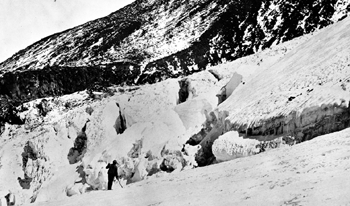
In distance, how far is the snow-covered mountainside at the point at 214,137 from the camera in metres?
11.9

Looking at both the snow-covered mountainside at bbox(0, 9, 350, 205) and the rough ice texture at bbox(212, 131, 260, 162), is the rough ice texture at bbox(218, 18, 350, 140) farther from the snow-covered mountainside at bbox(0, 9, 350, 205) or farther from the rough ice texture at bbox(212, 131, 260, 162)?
the rough ice texture at bbox(212, 131, 260, 162)

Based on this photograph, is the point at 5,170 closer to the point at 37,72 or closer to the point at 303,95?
the point at 303,95

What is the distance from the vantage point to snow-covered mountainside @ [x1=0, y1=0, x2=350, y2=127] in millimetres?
107375

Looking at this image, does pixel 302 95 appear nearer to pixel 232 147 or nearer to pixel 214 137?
pixel 232 147

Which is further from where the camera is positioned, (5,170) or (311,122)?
(5,170)

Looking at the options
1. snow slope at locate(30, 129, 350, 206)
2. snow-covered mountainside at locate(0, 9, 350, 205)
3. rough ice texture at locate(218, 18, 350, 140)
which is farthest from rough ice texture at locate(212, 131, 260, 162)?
snow slope at locate(30, 129, 350, 206)

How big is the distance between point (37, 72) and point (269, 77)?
308 ft

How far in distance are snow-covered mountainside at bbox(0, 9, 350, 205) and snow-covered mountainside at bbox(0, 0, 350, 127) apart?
48724 millimetres

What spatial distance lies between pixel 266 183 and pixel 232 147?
7.42 meters

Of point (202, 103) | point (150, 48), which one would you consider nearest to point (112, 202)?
point (202, 103)

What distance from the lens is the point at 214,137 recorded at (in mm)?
20906

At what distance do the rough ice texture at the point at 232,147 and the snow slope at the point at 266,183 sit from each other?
6.28ft

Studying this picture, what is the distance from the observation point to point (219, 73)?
33.6 m

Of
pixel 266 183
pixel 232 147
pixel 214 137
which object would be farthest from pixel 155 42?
pixel 266 183
